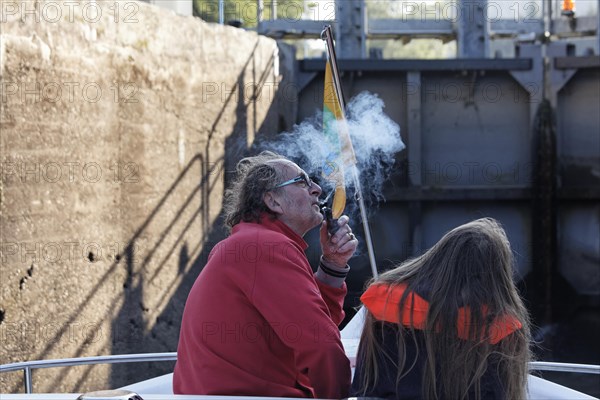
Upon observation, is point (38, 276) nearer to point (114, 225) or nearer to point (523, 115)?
point (114, 225)

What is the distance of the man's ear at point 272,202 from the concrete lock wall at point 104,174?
104 inches

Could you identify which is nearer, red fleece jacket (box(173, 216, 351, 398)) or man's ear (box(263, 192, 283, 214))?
red fleece jacket (box(173, 216, 351, 398))

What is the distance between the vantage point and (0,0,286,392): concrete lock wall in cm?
558

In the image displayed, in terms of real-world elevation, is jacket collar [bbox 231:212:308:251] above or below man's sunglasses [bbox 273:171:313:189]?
below

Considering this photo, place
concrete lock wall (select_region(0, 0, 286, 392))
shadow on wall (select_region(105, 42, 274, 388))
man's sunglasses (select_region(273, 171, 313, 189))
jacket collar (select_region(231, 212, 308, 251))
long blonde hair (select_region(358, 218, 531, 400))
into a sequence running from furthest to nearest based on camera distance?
1. shadow on wall (select_region(105, 42, 274, 388))
2. concrete lock wall (select_region(0, 0, 286, 392))
3. man's sunglasses (select_region(273, 171, 313, 189))
4. jacket collar (select_region(231, 212, 308, 251))
5. long blonde hair (select_region(358, 218, 531, 400))

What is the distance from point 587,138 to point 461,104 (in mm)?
1547

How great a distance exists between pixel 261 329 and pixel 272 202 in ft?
1.75

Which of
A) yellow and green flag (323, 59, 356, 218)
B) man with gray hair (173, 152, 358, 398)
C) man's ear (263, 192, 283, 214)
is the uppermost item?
yellow and green flag (323, 59, 356, 218)

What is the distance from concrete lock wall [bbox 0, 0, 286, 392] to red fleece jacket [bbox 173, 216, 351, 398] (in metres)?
2.71

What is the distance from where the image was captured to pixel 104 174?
21.3 ft

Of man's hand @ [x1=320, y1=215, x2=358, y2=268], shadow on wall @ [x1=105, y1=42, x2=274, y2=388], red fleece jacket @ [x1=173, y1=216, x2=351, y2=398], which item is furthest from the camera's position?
shadow on wall @ [x1=105, y1=42, x2=274, y2=388]

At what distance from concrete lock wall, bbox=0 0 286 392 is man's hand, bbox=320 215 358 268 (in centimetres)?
258

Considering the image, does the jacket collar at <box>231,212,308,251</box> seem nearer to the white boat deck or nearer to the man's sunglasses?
the man's sunglasses

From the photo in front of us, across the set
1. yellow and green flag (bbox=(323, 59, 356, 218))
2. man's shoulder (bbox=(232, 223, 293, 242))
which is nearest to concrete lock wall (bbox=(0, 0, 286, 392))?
yellow and green flag (bbox=(323, 59, 356, 218))
